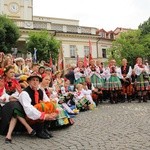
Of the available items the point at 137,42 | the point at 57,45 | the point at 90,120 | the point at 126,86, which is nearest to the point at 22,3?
the point at 57,45

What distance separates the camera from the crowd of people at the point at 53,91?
6312 millimetres

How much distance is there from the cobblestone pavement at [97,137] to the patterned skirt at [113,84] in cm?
417

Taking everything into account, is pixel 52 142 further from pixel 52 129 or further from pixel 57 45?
pixel 57 45

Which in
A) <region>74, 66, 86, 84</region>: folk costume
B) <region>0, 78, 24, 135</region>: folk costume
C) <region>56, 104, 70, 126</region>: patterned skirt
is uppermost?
<region>74, 66, 86, 84</region>: folk costume

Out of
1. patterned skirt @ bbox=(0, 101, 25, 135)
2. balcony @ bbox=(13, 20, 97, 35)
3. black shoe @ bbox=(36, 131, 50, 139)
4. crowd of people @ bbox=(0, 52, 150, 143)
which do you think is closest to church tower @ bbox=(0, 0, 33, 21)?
balcony @ bbox=(13, 20, 97, 35)

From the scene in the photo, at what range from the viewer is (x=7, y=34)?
103 feet

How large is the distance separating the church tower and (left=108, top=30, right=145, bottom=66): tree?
12432 millimetres

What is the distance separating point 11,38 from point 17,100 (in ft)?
85.7

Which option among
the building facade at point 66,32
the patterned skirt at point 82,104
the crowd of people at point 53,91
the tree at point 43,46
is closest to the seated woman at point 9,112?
the crowd of people at point 53,91

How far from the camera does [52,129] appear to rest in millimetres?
7234

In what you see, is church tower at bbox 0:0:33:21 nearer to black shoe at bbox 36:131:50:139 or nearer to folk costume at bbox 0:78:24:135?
folk costume at bbox 0:78:24:135

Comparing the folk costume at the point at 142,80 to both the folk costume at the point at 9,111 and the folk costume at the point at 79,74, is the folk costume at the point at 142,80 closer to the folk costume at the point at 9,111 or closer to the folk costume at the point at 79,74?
the folk costume at the point at 79,74

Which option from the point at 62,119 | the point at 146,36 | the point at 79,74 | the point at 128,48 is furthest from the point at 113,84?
the point at 146,36

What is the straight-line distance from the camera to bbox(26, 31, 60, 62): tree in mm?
33219
